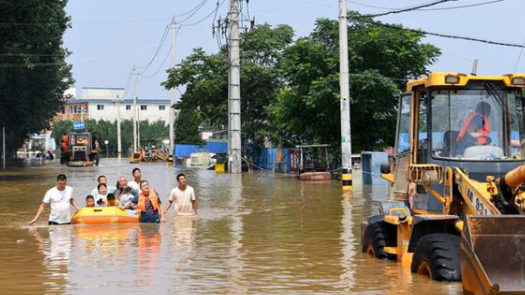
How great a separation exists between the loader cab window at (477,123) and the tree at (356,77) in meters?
27.3

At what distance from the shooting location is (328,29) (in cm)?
4378

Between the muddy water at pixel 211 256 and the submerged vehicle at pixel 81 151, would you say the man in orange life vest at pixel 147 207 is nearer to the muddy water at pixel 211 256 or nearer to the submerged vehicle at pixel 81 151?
the muddy water at pixel 211 256

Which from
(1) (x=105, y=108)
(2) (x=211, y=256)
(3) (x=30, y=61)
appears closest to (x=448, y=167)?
(2) (x=211, y=256)

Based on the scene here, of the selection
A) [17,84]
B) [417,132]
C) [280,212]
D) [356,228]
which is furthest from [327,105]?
[17,84]

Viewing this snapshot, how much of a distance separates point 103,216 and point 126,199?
0.99 metres

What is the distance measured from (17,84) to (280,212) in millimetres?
55437

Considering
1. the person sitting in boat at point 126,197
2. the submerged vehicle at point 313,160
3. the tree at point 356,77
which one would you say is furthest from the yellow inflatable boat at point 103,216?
the submerged vehicle at point 313,160

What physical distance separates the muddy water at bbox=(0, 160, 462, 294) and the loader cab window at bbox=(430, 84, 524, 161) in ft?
5.82

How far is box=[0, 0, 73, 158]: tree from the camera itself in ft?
156

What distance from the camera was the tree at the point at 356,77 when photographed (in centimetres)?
4034

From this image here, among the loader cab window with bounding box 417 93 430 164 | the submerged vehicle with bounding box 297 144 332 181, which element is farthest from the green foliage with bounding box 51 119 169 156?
the loader cab window with bounding box 417 93 430 164

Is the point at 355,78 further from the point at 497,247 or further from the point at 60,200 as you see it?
the point at 497,247

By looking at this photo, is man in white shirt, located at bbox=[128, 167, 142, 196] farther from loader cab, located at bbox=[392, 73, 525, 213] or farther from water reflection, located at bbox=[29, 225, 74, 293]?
loader cab, located at bbox=[392, 73, 525, 213]

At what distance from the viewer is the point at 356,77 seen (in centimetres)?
3981
